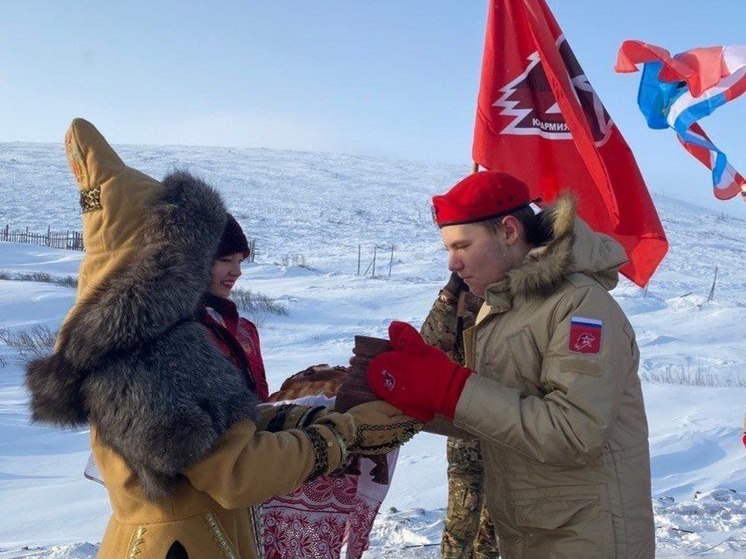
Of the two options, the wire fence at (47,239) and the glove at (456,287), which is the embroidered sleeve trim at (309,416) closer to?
the glove at (456,287)

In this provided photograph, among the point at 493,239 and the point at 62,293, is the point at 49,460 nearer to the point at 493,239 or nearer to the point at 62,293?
the point at 493,239

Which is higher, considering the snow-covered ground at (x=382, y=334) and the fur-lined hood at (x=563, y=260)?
the fur-lined hood at (x=563, y=260)

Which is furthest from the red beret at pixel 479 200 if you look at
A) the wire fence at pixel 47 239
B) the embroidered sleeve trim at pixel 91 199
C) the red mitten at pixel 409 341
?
the wire fence at pixel 47 239

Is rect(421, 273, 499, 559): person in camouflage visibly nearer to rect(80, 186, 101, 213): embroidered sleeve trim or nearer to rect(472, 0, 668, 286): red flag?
rect(472, 0, 668, 286): red flag

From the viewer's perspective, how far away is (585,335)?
185cm

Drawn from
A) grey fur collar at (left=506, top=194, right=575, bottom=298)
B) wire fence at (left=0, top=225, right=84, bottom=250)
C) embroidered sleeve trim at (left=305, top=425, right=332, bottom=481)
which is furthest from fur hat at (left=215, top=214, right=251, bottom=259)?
wire fence at (left=0, top=225, right=84, bottom=250)

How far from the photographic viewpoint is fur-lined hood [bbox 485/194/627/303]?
1964mm

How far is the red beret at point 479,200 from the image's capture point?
6.83 ft

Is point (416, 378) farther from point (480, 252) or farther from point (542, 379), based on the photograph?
point (480, 252)

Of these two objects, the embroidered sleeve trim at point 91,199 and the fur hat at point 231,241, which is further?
the fur hat at point 231,241

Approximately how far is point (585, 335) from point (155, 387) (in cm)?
106

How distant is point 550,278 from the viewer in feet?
6.41

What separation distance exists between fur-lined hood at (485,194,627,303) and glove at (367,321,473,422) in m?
0.25

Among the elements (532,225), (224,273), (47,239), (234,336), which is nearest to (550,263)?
(532,225)
